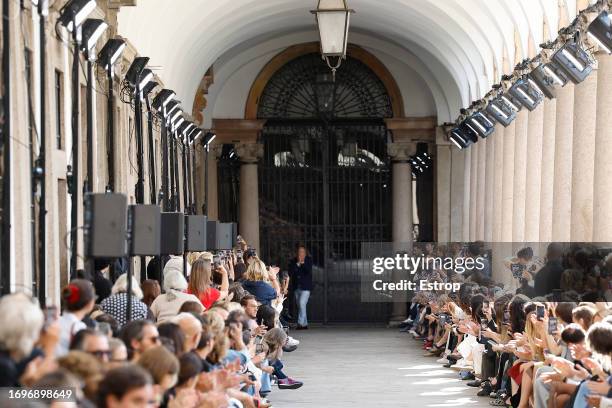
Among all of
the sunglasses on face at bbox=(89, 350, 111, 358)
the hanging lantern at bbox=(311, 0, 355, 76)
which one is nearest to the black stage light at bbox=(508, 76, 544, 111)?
the hanging lantern at bbox=(311, 0, 355, 76)

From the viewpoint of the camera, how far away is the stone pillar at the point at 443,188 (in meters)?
30.7

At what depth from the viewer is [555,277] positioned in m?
15.7

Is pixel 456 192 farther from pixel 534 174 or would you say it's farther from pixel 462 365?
pixel 462 365

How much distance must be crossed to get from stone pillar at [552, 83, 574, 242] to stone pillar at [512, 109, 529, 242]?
143 inches

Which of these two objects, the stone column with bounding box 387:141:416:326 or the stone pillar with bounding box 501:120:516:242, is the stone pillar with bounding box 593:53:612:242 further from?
the stone column with bounding box 387:141:416:326

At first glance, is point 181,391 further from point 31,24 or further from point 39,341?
point 31,24

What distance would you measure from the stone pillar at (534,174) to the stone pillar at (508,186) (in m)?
1.96

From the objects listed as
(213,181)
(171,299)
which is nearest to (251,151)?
(213,181)

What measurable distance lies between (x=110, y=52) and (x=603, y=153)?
5234 millimetres

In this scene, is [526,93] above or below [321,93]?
below

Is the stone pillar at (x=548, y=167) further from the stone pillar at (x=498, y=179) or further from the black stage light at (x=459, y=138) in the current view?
the black stage light at (x=459, y=138)

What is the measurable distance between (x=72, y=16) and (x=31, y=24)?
79 cm

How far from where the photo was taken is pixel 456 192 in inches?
1199

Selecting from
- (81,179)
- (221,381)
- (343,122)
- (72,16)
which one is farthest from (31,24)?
(343,122)
